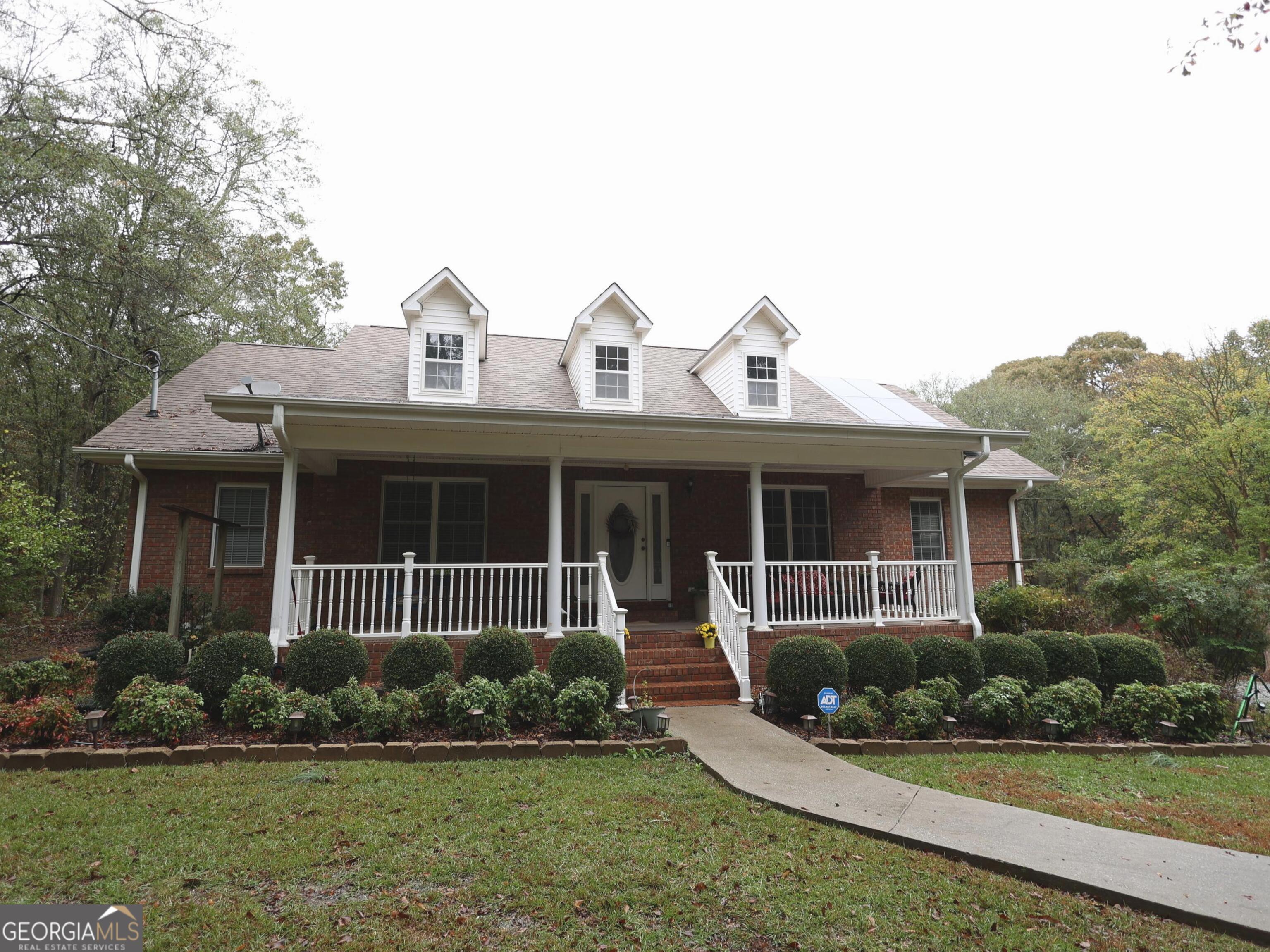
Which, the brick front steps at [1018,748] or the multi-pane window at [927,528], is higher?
the multi-pane window at [927,528]

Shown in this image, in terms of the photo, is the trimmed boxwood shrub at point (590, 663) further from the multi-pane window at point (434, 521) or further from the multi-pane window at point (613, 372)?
the multi-pane window at point (613, 372)

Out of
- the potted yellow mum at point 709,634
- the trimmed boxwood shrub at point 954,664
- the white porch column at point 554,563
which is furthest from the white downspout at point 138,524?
the trimmed boxwood shrub at point 954,664

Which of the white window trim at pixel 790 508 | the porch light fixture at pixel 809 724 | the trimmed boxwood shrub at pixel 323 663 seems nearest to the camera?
the porch light fixture at pixel 809 724

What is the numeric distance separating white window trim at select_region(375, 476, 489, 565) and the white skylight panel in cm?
654

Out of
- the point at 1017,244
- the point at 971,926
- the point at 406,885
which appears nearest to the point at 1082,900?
the point at 971,926

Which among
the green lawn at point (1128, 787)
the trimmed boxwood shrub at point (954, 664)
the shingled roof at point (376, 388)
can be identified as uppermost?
the shingled roof at point (376, 388)

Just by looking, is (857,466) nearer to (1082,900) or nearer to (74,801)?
(1082,900)

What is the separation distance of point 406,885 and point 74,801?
2.96 m

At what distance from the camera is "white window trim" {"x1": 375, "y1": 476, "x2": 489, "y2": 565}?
11.2m

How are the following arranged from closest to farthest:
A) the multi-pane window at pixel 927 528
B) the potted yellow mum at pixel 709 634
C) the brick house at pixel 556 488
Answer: the brick house at pixel 556 488, the potted yellow mum at pixel 709 634, the multi-pane window at pixel 927 528

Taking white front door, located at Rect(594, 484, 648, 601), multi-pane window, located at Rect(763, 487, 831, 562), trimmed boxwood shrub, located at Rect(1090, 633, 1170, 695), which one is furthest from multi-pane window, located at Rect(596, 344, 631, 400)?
trimmed boxwood shrub, located at Rect(1090, 633, 1170, 695)

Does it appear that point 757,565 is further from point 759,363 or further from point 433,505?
point 433,505

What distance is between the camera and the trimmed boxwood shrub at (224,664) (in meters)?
7.15

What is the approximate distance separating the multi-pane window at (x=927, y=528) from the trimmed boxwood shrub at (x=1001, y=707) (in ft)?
22.2
